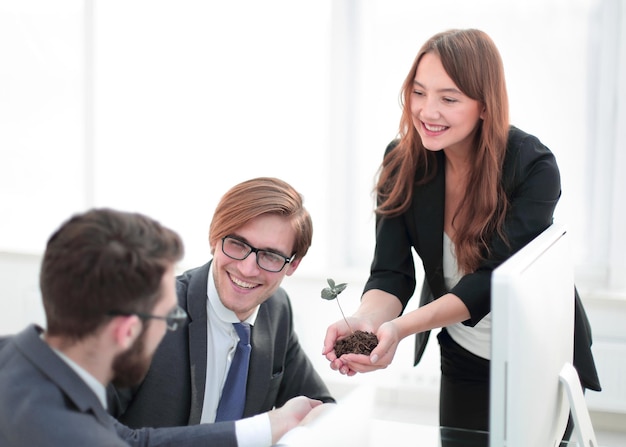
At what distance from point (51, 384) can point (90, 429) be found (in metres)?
0.10

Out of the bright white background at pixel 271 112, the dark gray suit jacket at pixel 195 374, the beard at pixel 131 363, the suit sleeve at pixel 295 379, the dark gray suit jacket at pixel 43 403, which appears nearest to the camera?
the dark gray suit jacket at pixel 43 403

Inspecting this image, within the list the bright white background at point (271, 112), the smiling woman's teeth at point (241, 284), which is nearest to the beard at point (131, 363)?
the smiling woman's teeth at point (241, 284)

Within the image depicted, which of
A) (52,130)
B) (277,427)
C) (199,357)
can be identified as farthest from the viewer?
(52,130)

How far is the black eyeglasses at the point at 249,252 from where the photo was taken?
2.21 metres

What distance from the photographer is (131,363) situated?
4.75 ft

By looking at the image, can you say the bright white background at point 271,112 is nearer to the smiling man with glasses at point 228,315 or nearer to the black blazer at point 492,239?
the black blazer at point 492,239

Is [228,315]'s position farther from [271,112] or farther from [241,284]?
[271,112]

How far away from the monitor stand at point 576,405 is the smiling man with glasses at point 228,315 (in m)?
0.74

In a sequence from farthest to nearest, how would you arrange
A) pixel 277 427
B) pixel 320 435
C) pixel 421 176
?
pixel 421 176, pixel 277 427, pixel 320 435

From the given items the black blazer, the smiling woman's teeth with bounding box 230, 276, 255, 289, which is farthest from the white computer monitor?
the smiling woman's teeth with bounding box 230, 276, 255, 289

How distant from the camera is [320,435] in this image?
1.44 metres

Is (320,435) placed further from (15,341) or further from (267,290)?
(267,290)

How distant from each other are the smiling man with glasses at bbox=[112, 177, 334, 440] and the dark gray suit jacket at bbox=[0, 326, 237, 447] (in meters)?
0.68

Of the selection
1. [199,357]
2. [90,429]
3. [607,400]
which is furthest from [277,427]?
[607,400]
